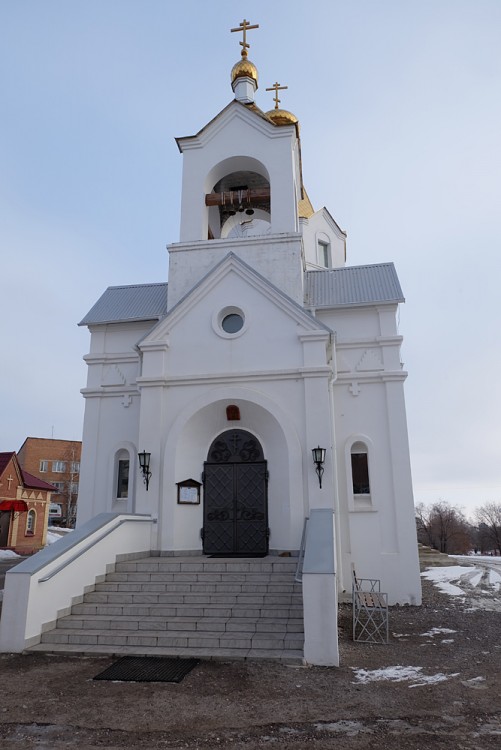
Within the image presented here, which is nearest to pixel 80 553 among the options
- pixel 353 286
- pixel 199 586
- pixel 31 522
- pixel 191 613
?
pixel 199 586

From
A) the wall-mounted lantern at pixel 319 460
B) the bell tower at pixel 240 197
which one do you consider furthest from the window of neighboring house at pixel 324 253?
the wall-mounted lantern at pixel 319 460

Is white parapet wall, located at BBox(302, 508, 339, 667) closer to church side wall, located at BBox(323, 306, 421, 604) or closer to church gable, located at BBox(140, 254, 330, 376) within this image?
church side wall, located at BBox(323, 306, 421, 604)

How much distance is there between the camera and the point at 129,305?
1639 centimetres

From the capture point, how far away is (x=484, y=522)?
9075 cm

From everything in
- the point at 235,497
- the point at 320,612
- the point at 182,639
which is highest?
the point at 235,497

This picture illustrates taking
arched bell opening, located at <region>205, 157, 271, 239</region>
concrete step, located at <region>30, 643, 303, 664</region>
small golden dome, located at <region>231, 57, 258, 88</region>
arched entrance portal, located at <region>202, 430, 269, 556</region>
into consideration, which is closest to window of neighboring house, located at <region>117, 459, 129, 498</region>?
arched entrance portal, located at <region>202, 430, 269, 556</region>

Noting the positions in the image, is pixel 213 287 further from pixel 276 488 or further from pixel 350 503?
pixel 350 503

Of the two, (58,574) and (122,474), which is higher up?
(122,474)

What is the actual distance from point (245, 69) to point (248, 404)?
12079 mm

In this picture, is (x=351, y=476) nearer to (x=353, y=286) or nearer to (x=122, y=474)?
(x=353, y=286)

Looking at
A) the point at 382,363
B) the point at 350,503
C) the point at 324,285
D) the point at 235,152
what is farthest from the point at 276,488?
the point at 235,152

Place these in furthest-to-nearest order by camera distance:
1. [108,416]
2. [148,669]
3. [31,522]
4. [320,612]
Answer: [31,522] < [108,416] < [320,612] < [148,669]

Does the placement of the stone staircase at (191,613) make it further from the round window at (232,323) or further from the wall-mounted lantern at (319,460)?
the round window at (232,323)

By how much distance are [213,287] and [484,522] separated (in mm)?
90661
